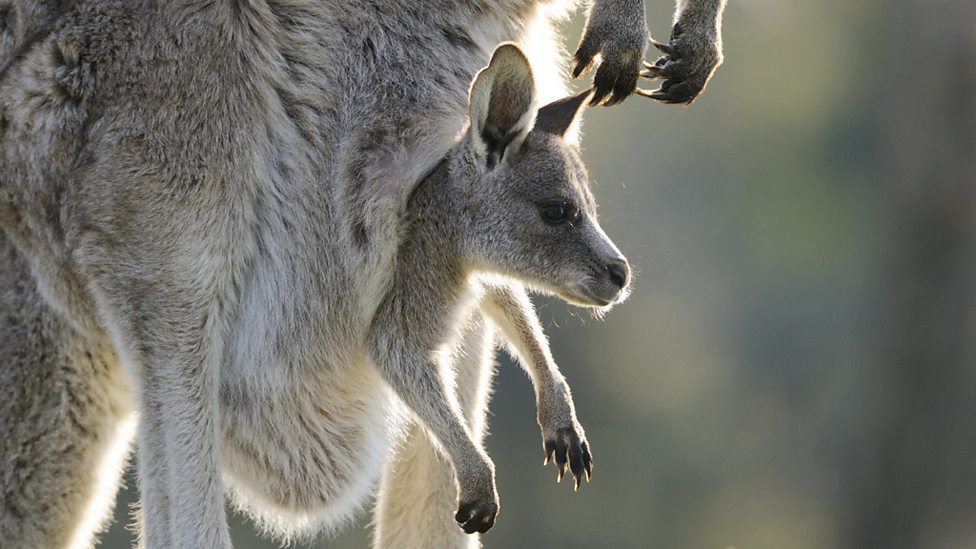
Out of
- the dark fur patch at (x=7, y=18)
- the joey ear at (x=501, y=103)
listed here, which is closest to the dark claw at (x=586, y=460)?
the joey ear at (x=501, y=103)

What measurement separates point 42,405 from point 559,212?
1432mm

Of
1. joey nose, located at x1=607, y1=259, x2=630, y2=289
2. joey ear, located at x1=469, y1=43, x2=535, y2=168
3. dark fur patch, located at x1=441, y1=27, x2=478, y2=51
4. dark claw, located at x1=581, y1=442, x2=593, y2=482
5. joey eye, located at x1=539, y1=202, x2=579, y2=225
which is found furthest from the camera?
dark fur patch, located at x1=441, y1=27, x2=478, y2=51

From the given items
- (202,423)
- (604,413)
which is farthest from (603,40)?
(604,413)

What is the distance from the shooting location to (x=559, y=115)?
3.74m

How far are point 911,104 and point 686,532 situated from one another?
31.0ft

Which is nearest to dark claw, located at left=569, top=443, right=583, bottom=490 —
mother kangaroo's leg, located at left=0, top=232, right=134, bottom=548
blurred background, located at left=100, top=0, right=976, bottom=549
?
mother kangaroo's leg, located at left=0, top=232, right=134, bottom=548

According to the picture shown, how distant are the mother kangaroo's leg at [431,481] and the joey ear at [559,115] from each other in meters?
0.58

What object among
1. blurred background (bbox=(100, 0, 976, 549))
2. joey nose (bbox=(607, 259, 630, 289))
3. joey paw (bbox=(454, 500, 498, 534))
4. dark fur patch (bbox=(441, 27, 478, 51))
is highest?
dark fur patch (bbox=(441, 27, 478, 51))

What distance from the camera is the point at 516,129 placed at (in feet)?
11.8

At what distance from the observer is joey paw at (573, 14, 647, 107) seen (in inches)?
143

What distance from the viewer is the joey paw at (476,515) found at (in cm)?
351

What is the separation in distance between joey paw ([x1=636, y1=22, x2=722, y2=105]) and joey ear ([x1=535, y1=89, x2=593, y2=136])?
0.67 feet

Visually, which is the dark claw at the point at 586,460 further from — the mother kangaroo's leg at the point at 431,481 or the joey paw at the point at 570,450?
the mother kangaroo's leg at the point at 431,481

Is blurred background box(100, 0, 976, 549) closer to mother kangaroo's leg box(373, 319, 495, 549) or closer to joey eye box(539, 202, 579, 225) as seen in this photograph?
mother kangaroo's leg box(373, 319, 495, 549)
